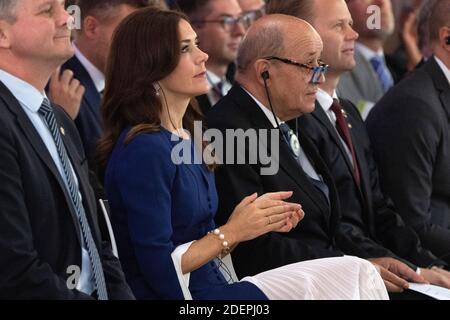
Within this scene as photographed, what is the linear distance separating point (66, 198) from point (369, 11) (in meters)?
3.01

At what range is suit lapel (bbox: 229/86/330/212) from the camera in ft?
13.2

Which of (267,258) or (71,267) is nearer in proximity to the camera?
(71,267)

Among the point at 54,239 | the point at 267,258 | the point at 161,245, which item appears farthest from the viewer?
the point at 267,258

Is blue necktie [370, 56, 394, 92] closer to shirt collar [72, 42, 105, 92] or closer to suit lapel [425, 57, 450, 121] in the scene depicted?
suit lapel [425, 57, 450, 121]

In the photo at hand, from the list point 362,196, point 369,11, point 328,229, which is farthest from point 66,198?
point 369,11

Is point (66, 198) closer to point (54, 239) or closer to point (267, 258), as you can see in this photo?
point (54, 239)

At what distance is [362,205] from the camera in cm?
446

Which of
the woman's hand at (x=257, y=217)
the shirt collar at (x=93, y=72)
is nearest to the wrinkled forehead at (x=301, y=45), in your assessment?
the woman's hand at (x=257, y=217)

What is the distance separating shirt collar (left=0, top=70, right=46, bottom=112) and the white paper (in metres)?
1.67

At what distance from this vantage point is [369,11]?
18.7 feet

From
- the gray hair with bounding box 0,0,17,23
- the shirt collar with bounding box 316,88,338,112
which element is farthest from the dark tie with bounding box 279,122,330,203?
the gray hair with bounding box 0,0,17,23

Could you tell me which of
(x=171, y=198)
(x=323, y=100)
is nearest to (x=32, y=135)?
(x=171, y=198)

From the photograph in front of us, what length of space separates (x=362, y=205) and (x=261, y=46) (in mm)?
820

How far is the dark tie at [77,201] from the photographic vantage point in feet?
Answer: 10.4
